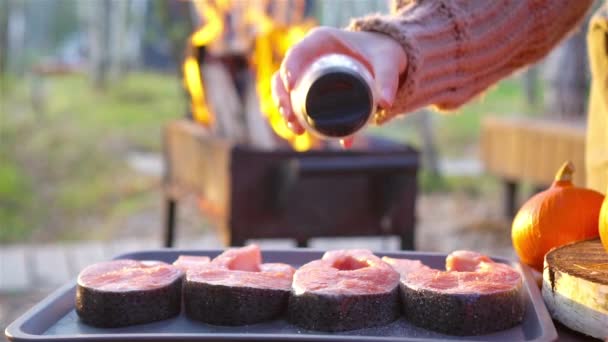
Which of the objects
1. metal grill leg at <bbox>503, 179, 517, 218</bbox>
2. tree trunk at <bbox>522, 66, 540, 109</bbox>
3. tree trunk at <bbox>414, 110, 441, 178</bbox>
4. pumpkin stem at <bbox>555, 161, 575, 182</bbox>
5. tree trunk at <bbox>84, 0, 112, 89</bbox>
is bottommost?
metal grill leg at <bbox>503, 179, 517, 218</bbox>

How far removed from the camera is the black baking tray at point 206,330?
1073 mm

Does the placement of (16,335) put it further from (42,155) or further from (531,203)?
(42,155)

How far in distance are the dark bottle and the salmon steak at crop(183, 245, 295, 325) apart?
24cm

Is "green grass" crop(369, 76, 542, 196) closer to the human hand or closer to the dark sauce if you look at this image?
the human hand

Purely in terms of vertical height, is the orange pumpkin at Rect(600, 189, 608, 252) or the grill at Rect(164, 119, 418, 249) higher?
the orange pumpkin at Rect(600, 189, 608, 252)

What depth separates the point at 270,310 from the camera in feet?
4.04

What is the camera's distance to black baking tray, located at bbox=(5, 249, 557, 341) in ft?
3.52

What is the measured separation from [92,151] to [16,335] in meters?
8.15

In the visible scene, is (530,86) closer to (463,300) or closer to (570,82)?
(570,82)

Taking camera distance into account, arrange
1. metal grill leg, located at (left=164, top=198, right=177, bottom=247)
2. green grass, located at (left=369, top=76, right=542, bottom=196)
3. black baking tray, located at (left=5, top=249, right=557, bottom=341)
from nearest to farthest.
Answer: black baking tray, located at (left=5, top=249, right=557, bottom=341)
metal grill leg, located at (left=164, top=198, right=177, bottom=247)
green grass, located at (left=369, top=76, right=542, bottom=196)

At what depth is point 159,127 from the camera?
32.5 feet

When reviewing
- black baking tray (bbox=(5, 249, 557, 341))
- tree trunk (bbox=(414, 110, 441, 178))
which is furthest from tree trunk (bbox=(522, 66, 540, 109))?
black baking tray (bbox=(5, 249, 557, 341))

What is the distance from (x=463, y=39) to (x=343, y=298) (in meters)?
0.60

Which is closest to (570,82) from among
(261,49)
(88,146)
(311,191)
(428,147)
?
(428,147)
